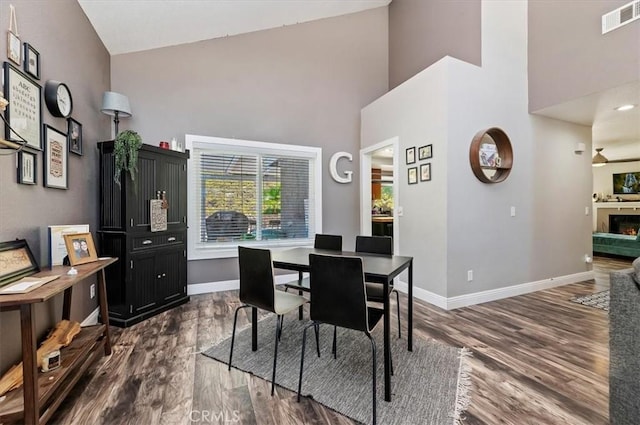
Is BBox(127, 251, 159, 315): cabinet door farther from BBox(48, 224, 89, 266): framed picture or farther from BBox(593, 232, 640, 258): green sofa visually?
BBox(593, 232, 640, 258): green sofa

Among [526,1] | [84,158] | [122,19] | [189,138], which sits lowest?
[84,158]

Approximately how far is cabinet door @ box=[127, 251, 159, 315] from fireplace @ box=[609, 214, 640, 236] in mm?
10755

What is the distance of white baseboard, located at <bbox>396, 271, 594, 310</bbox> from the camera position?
3.41m

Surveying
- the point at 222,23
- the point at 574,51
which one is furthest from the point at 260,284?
the point at 574,51

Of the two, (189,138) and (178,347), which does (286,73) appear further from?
(178,347)

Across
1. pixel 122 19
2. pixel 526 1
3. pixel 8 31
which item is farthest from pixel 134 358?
pixel 526 1

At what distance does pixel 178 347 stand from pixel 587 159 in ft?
20.0

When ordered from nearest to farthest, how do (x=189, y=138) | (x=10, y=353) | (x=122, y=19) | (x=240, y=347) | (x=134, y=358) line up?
1. (x=10, y=353)
2. (x=134, y=358)
3. (x=240, y=347)
4. (x=122, y=19)
5. (x=189, y=138)

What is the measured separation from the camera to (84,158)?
2.87 m

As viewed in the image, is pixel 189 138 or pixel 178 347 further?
pixel 189 138

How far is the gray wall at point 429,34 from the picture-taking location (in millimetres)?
3747

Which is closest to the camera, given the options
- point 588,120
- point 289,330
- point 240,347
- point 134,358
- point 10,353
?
point 10,353

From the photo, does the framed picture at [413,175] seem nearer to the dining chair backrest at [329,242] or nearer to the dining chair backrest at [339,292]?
the dining chair backrest at [329,242]

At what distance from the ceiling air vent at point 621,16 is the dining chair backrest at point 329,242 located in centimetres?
370
